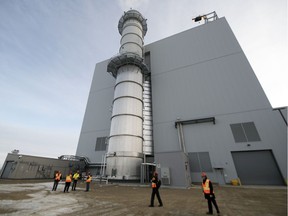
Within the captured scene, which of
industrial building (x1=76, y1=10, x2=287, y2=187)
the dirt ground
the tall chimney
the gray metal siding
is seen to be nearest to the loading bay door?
industrial building (x1=76, y1=10, x2=287, y2=187)

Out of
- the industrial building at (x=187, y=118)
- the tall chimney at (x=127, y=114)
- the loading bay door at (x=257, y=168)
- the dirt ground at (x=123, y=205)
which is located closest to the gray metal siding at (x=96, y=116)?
the industrial building at (x=187, y=118)

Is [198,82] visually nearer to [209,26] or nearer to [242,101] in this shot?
[242,101]

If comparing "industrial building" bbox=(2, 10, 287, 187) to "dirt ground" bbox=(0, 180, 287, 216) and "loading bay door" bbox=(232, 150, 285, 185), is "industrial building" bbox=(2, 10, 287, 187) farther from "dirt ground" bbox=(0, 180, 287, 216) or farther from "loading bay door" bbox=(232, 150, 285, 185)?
"dirt ground" bbox=(0, 180, 287, 216)

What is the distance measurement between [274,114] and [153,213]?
18658 millimetres

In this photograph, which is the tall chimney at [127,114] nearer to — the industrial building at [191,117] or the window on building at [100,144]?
the industrial building at [191,117]

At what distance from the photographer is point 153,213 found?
16.8 ft

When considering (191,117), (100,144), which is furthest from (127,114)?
(191,117)

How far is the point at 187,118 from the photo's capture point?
806 inches

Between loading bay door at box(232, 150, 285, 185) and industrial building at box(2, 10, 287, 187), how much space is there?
0.28 ft

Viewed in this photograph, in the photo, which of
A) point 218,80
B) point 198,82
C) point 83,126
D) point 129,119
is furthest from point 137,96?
point 83,126

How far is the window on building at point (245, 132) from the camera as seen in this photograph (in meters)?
16.2

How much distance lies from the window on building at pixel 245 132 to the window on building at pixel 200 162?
420cm

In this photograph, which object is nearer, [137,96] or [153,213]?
[153,213]

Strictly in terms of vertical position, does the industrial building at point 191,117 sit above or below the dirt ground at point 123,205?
above
